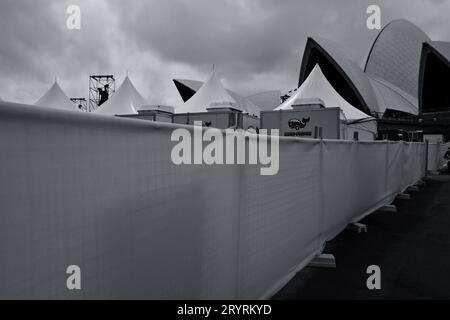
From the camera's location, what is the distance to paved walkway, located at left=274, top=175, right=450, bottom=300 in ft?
11.9

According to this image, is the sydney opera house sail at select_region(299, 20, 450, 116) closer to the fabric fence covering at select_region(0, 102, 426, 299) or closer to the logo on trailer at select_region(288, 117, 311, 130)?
the logo on trailer at select_region(288, 117, 311, 130)

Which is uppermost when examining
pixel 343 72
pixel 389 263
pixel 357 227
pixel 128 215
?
pixel 343 72

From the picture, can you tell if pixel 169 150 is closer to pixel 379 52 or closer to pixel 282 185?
pixel 282 185

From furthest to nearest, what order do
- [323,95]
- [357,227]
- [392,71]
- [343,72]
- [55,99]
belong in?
1. [392,71]
2. [343,72]
3. [55,99]
4. [323,95]
5. [357,227]

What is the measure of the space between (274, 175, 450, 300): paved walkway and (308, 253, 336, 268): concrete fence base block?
0.08m

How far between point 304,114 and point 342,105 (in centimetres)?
922

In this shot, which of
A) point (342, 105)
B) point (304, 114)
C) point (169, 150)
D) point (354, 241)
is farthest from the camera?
point (342, 105)

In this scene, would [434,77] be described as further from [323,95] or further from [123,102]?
[123,102]

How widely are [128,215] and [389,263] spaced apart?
12.8 feet

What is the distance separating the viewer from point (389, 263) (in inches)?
180

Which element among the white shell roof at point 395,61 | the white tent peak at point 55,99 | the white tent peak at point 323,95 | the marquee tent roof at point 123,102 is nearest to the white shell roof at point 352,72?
the white shell roof at point 395,61

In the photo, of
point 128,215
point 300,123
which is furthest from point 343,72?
point 128,215
